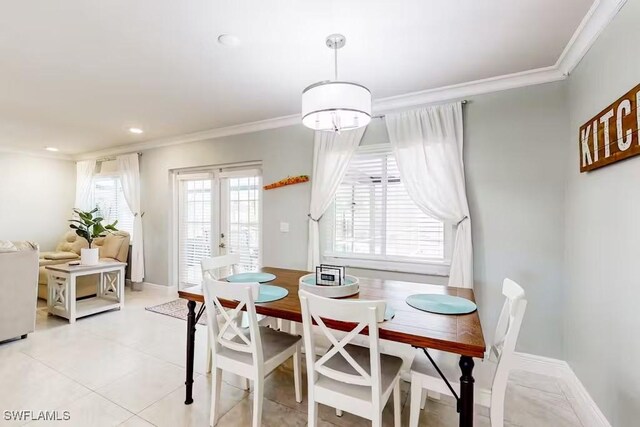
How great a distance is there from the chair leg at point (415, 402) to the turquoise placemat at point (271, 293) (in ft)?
3.01

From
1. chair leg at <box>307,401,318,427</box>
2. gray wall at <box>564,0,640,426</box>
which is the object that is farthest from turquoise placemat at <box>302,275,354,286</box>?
gray wall at <box>564,0,640,426</box>

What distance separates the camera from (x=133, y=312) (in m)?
3.93

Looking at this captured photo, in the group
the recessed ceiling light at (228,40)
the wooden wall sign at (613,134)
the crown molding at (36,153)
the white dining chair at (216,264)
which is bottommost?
the white dining chair at (216,264)

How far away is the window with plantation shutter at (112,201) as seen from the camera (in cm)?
534

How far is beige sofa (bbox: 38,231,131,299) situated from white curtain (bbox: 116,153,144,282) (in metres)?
0.14

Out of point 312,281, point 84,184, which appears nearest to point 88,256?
point 84,184

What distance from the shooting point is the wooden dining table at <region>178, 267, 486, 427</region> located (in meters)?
1.31

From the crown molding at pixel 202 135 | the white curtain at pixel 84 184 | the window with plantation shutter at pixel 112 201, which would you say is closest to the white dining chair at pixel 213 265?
the crown molding at pixel 202 135

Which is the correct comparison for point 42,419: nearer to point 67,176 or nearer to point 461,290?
point 461,290

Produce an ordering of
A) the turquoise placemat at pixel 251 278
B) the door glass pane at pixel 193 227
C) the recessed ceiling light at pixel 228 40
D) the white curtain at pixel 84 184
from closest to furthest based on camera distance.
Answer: the recessed ceiling light at pixel 228 40
the turquoise placemat at pixel 251 278
the door glass pane at pixel 193 227
the white curtain at pixel 84 184

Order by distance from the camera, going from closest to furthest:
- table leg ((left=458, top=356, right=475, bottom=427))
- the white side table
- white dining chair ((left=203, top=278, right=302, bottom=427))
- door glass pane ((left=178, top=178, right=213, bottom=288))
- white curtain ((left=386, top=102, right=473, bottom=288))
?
table leg ((left=458, top=356, right=475, bottom=427)) → white dining chair ((left=203, top=278, right=302, bottom=427)) → white curtain ((left=386, top=102, right=473, bottom=288)) → the white side table → door glass pane ((left=178, top=178, right=213, bottom=288))

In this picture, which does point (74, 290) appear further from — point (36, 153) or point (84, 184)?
point (36, 153)

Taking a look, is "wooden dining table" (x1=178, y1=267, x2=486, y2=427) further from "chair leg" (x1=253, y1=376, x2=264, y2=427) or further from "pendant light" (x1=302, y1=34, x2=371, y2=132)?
"pendant light" (x1=302, y1=34, x2=371, y2=132)
